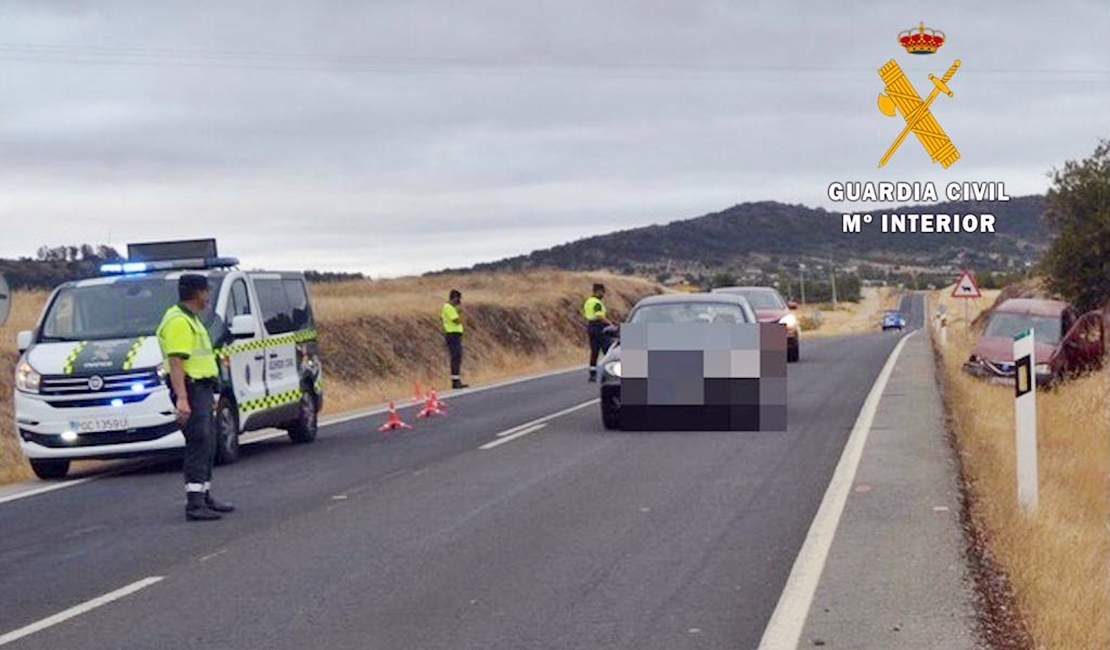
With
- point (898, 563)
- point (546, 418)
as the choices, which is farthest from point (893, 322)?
point (898, 563)

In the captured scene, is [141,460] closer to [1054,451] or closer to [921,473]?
[921,473]

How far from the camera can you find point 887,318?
85.3 meters

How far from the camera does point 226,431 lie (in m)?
16.0

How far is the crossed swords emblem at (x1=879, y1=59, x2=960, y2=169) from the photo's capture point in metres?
29.2

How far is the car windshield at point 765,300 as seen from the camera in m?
32.4

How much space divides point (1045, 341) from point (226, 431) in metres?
15.5

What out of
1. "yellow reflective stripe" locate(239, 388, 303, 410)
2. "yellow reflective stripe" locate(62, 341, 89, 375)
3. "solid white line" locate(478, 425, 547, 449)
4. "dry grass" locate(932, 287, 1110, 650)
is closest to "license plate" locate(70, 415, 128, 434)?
"yellow reflective stripe" locate(62, 341, 89, 375)

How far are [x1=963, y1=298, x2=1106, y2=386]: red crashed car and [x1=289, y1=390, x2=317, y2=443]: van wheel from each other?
11965mm

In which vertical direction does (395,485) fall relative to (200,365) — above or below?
below

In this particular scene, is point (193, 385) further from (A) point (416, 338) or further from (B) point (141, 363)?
(A) point (416, 338)

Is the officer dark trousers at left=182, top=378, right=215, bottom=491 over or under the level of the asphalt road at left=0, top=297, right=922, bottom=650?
over

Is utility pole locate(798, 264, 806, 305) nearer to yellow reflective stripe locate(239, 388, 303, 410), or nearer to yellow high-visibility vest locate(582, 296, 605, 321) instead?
yellow high-visibility vest locate(582, 296, 605, 321)

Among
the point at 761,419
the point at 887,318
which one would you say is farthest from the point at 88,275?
the point at 887,318

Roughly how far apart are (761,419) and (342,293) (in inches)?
1704
